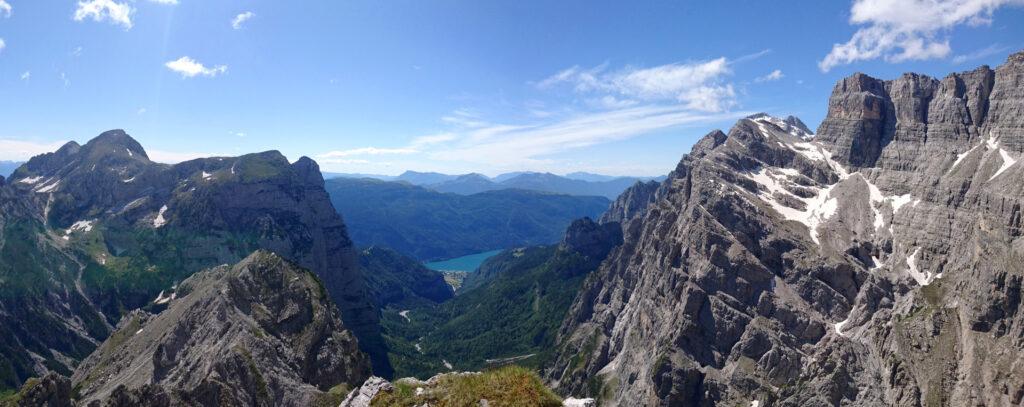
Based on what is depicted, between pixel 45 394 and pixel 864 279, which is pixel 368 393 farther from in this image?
pixel 864 279

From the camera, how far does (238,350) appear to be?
96.9 m

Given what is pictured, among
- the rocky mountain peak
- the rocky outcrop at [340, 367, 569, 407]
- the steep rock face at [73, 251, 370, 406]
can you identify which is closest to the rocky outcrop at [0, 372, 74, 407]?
the steep rock face at [73, 251, 370, 406]

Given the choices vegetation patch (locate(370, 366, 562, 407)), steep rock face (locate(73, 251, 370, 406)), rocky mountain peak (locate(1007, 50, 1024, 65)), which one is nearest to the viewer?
vegetation patch (locate(370, 366, 562, 407))

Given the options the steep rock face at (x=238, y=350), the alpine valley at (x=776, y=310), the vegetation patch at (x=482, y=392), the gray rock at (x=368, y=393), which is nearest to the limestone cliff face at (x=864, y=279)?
A: the alpine valley at (x=776, y=310)

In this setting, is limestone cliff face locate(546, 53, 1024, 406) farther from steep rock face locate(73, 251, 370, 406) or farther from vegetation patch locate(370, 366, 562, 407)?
vegetation patch locate(370, 366, 562, 407)

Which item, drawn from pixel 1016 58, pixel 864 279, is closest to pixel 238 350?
pixel 864 279

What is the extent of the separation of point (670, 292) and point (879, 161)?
91480 millimetres

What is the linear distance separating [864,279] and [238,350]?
153794 millimetres

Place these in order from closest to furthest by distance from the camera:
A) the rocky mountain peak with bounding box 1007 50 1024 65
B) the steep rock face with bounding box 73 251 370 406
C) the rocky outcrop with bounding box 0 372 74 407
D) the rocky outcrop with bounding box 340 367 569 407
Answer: the rocky outcrop with bounding box 340 367 569 407
the rocky outcrop with bounding box 0 372 74 407
the steep rock face with bounding box 73 251 370 406
the rocky mountain peak with bounding box 1007 50 1024 65

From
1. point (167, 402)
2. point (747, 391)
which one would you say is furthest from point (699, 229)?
point (167, 402)

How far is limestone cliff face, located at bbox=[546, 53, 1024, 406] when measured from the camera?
121750mm

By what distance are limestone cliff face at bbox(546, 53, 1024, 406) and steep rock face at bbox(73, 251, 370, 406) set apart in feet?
312

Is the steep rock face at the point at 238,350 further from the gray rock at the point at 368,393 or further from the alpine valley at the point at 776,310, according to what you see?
the gray rock at the point at 368,393

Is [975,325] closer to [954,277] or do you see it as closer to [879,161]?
[954,277]
